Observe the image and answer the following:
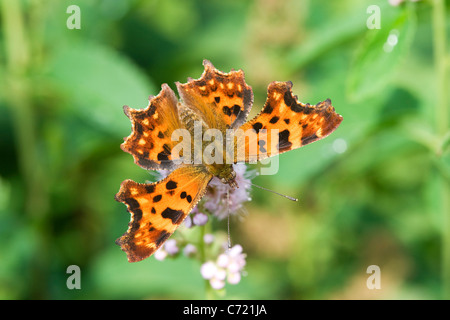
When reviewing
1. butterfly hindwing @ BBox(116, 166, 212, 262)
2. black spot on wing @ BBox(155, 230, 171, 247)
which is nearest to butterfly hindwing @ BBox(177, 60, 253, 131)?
butterfly hindwing @ BBox(116, 166, 212, 262)

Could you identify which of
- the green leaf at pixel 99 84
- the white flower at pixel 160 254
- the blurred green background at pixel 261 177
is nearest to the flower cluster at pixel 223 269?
the white flower at pixel 160 254

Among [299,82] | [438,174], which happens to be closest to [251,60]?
[299,82]

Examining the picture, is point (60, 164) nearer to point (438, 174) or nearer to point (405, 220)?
point (438, 174)

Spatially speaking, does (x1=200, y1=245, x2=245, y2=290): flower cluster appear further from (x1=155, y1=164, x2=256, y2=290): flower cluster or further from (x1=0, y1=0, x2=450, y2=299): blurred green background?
(x1=0, y1=0, x2=450, y2=299): blurred green background

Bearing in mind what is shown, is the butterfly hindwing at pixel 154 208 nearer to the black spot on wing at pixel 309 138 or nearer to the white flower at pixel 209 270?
the white flower at pixel 209 270

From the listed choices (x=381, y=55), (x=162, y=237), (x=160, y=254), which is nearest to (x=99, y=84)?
(x=160, y=254)

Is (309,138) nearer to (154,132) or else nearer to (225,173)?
(225,173)

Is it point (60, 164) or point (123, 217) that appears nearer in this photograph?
point (60, 164)
